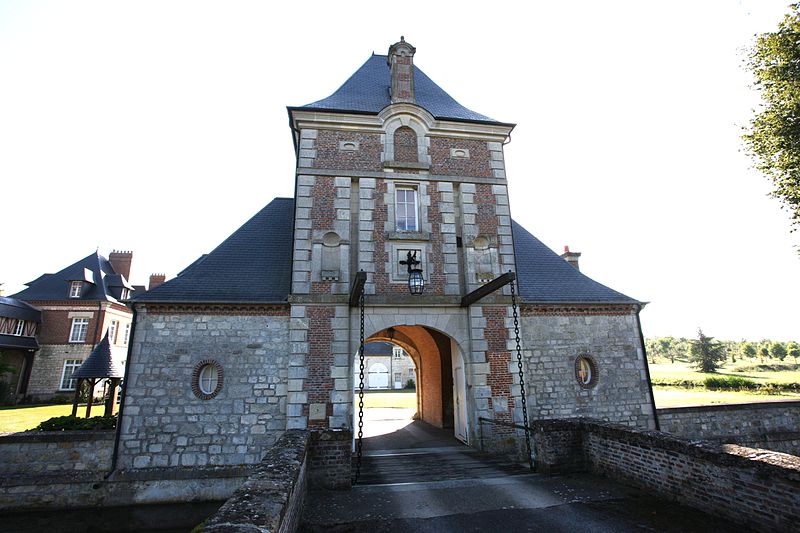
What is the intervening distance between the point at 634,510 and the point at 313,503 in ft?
14.9

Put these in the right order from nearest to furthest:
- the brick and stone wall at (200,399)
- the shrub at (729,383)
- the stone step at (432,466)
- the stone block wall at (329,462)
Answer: the stone block wall at (329,462) < the stone step at (432,466) < the brick and stone wall at (200,399) < the shrub at (729,383)

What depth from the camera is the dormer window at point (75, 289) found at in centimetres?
2516

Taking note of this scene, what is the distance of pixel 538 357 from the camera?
34.1 feet

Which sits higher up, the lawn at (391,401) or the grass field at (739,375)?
the grass field at (739,375)

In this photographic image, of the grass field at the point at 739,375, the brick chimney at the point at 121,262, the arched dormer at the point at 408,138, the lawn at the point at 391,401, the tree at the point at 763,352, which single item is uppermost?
the brick chimney at the point at 121,262

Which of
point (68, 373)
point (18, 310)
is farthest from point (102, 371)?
point (18, 310)

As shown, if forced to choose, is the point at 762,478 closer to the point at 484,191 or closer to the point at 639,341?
the point at 639,341

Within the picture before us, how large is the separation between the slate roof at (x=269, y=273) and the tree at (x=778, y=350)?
246 ft

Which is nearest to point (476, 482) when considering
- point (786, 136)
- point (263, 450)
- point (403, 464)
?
point (403, 464)

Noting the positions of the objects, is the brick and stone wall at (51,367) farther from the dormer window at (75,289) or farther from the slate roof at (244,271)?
the slate roof at (244,271)

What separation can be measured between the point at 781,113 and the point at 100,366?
20305mm

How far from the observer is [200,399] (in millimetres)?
9078

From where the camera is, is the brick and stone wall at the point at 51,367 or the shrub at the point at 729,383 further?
the shrub at the point at 729,383


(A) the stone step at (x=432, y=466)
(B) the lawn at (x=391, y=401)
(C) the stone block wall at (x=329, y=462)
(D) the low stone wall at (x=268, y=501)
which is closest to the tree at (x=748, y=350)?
(B) the lawn at (x=391, y=401)
